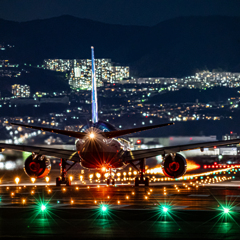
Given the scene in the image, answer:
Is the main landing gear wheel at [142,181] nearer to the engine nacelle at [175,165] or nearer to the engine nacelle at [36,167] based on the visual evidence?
the engine nacelle at [175,165]

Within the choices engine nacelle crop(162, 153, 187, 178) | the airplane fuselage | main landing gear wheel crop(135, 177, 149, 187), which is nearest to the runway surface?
the airplane fuselage

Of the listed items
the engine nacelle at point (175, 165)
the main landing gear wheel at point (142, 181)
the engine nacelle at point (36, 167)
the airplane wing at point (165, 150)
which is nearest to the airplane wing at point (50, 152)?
the engine nacelle at point (36, 167)

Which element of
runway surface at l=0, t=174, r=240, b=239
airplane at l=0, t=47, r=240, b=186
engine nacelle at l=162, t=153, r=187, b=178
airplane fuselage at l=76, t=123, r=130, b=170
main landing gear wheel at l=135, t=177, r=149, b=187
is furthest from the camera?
main landing gear wheel at l=135, t=177, r=149, b=187

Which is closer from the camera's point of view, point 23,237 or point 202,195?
point 23,237

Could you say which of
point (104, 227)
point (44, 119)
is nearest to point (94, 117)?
point (104, 227)

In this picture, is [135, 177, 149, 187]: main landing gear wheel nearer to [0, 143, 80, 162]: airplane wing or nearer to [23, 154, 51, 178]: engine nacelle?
[0, 143, 80, 162]: airplane wing

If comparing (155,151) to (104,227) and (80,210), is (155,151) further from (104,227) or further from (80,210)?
(104,227)

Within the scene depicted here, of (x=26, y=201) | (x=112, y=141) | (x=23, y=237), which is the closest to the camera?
(x=23, y=237)
